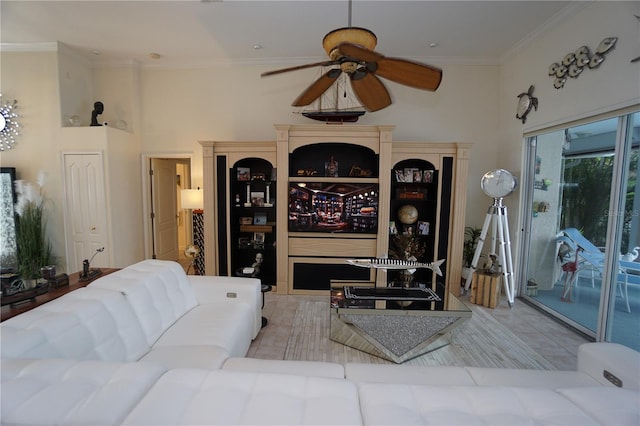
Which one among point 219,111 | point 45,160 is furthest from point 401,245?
point 45,160

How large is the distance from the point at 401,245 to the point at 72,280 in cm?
374

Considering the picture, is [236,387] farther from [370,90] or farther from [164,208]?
[164,208]

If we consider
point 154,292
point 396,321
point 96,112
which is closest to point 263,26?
point 96,112

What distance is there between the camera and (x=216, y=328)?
6.86ft

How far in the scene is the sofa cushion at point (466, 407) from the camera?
105 centimetres

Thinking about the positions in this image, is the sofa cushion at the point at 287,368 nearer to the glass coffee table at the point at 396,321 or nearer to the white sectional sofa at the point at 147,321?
the white sectional sofa at the point at 147,321

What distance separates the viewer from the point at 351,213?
13.2 feet

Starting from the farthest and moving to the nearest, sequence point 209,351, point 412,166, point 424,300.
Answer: point 412,166 → point 424,300 → point 209,351

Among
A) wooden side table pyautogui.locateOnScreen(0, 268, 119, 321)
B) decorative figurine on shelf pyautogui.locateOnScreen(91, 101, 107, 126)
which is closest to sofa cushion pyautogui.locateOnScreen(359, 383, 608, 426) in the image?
wooden side table pyautogui.locateOnScreen(0, 268, 119, 321)

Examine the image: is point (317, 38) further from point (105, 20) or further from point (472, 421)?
point (472, 421)

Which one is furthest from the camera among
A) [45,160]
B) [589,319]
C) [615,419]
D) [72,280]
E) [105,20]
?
[45,160]

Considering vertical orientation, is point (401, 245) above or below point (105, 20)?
below

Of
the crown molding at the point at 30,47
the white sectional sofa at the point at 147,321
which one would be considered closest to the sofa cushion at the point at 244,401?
the white sectional sofa at the point at 147,321

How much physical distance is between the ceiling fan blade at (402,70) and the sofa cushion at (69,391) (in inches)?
72.8
